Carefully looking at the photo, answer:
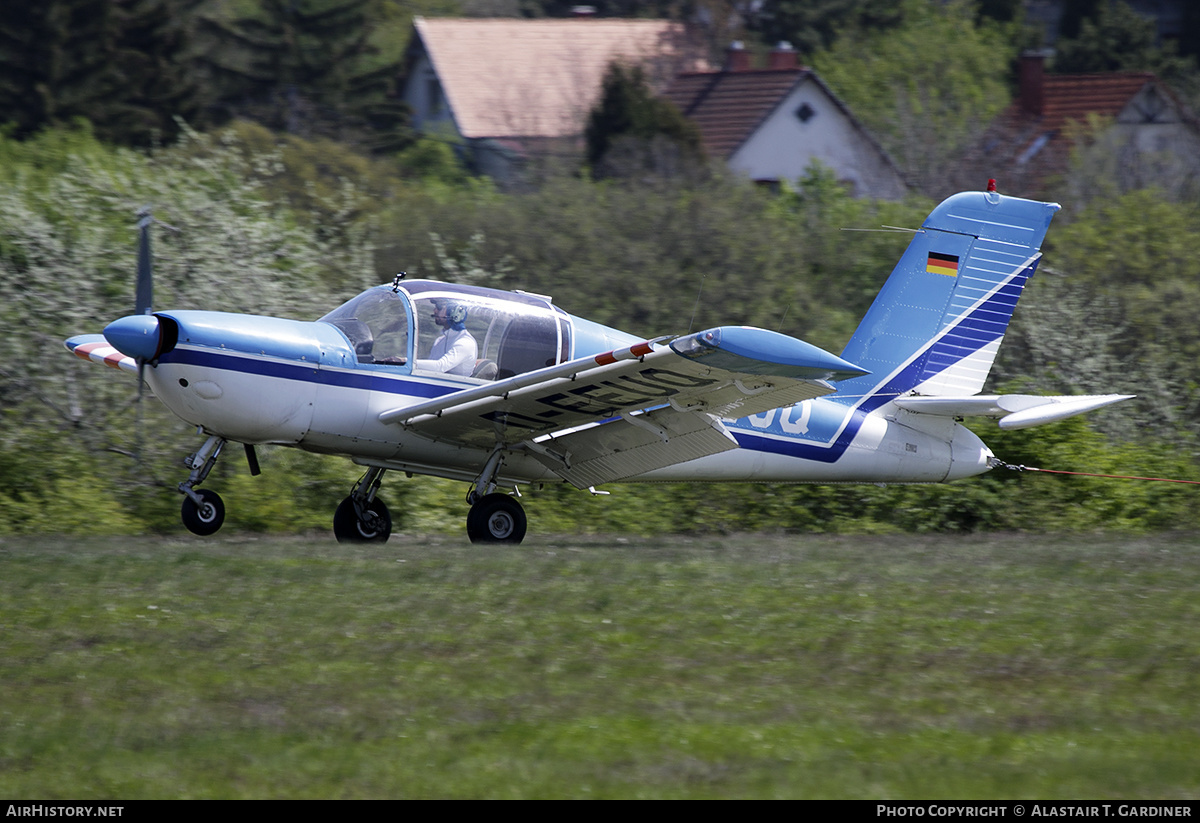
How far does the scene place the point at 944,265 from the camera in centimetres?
1124

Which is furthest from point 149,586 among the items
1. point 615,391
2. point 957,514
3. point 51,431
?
point 957,514

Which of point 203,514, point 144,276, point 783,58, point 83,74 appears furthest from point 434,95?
point 203,514

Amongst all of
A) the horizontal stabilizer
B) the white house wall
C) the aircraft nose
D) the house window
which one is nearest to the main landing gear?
the aircraft nose

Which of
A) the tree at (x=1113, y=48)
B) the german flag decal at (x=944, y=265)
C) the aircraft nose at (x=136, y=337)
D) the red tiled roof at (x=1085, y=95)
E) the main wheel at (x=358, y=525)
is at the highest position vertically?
the tree at (x=1113, y=48)

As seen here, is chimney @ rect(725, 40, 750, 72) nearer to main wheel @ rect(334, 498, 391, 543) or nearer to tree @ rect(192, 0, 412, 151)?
tree @ rect(192, 0, 412, 151)

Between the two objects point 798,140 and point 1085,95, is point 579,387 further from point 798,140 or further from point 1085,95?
point 1085,95

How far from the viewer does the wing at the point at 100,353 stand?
10609 mm

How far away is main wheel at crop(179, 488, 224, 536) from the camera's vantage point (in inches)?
378

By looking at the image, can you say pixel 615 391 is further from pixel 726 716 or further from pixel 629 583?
pixel 726 716

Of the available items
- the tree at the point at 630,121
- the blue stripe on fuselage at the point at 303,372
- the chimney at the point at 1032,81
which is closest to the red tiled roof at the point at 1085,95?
the chimney at the point at 1032,81

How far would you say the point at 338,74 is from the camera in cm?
4141

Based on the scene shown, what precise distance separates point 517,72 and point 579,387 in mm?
35588

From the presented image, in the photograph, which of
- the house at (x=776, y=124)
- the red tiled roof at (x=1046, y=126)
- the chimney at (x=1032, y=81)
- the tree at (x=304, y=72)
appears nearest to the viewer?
the red tiled roof at (x=1046, y=126)

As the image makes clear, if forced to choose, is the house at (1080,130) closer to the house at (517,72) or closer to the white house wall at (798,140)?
the white house wall at (798,140)
